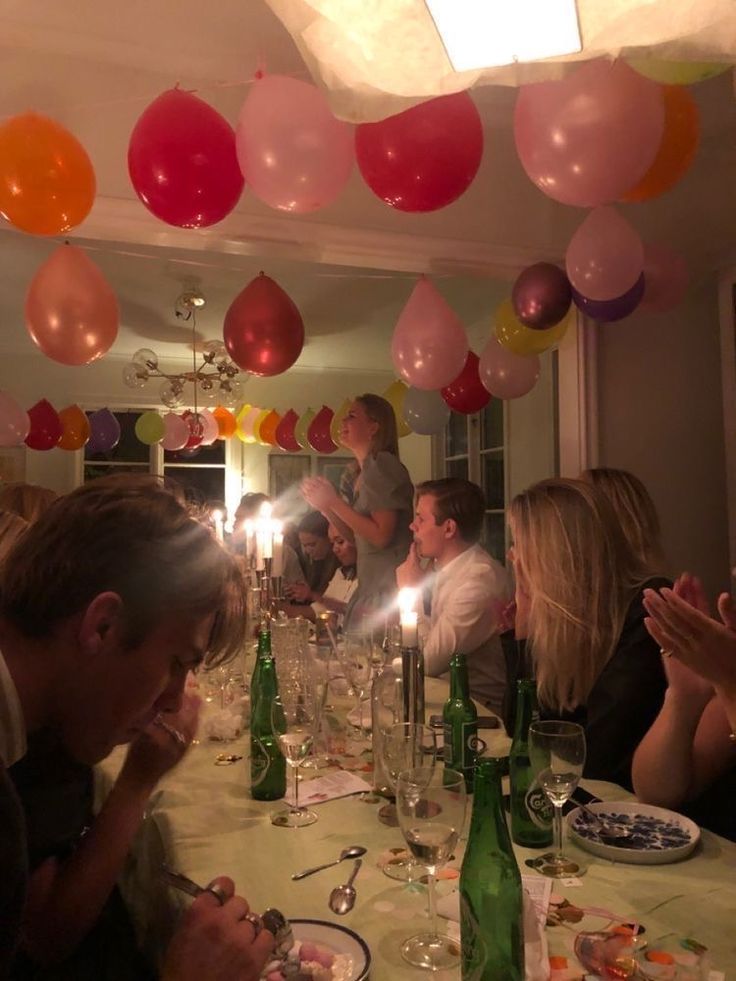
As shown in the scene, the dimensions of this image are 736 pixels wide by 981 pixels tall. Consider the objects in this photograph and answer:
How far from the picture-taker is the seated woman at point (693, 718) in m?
1.25

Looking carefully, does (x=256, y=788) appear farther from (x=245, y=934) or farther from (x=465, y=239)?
(x=465, y=239)

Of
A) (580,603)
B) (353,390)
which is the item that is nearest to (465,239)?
(580,603)

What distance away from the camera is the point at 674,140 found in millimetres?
2135

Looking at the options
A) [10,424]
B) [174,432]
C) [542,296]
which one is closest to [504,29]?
[542,296]

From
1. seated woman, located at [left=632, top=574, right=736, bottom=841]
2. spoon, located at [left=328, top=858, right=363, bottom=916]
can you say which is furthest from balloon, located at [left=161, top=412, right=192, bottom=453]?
spoon, located at [left=328, top=858, right=363, bottom=916]

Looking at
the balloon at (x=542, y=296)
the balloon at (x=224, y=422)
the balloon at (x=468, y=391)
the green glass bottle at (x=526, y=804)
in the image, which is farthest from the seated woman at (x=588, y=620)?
the balloon at (x=224, y=422)

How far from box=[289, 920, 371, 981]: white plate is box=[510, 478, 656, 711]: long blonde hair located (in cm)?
92

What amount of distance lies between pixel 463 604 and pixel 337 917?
1519 millimetres

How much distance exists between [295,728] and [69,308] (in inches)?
64.6

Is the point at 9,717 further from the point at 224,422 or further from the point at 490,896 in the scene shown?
the point at 224,422

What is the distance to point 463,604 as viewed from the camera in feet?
8.14

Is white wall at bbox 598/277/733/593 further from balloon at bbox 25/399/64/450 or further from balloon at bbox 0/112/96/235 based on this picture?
balloon at bbox 25/399/64/450

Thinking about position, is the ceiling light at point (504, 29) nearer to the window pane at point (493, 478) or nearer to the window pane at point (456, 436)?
the window pane at point (493, 478)

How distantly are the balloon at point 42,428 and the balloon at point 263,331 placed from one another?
7.89ft
